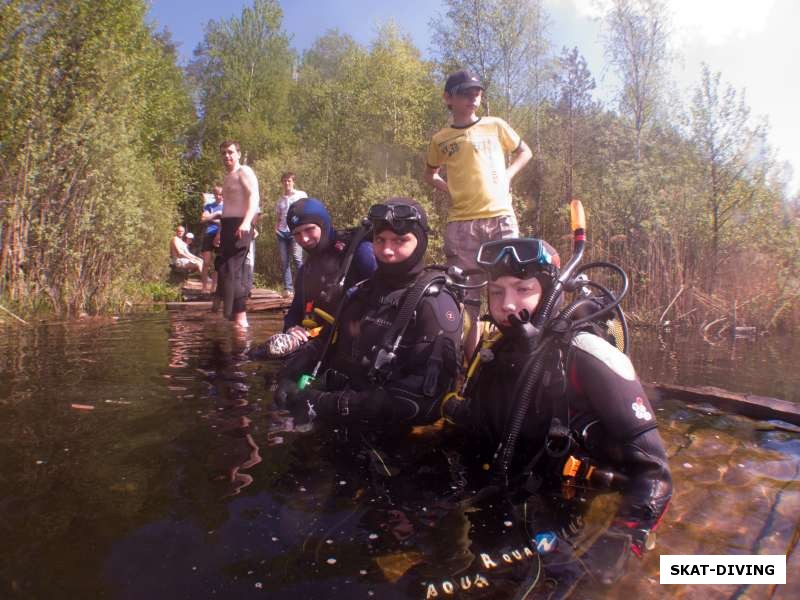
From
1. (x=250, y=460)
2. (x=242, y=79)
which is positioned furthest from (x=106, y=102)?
(x=242, y=79)

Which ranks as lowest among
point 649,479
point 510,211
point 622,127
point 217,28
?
point 649,479

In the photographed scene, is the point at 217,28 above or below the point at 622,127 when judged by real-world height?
above

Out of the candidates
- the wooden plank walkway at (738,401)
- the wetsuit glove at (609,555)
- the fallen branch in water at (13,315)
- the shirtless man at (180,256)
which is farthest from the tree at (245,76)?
the wetsuit glove at (609,555)

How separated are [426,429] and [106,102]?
351 inches

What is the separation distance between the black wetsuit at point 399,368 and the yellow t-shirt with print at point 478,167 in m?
1.56

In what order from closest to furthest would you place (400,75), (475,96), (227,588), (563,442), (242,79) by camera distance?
(227,588)
(563,442)
(475,96)
(400,75)
(242,79)

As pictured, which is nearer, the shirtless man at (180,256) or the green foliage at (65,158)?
the green foliage at (65,158)

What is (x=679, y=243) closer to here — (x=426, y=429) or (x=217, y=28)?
(x=426, y=429)

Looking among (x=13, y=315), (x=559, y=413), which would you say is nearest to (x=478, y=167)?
(x=559, y=413)

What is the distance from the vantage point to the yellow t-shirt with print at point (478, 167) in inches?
173

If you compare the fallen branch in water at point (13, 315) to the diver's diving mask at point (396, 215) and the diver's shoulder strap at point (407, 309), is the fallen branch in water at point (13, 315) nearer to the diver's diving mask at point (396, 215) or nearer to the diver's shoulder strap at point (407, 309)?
the diver's diving mask at point (396, 215)

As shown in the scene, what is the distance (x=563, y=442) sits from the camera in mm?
2223

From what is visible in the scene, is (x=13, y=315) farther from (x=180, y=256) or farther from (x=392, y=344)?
(x=180, y=256)

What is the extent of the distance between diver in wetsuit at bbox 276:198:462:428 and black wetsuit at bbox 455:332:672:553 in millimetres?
239
